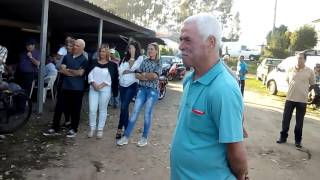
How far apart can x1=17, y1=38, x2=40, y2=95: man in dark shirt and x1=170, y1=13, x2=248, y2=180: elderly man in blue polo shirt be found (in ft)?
27.2

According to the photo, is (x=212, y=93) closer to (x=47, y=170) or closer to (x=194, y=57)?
(x=194, y=57)

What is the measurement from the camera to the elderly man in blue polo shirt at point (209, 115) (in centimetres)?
213

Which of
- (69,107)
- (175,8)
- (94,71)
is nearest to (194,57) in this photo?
(94,71)

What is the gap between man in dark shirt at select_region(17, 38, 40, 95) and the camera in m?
9.95

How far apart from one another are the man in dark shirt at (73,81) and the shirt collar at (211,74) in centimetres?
567

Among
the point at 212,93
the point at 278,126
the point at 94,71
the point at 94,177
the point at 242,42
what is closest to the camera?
the point at 212,93

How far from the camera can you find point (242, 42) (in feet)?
215

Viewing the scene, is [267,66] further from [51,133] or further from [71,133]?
[51,133]

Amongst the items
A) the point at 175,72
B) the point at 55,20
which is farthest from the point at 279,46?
the point at 55,20

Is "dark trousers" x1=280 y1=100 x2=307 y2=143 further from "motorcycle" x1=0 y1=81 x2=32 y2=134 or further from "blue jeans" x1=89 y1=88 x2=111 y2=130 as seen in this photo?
"motorcycle" x1=0 y1=81 x2=32 y2=134

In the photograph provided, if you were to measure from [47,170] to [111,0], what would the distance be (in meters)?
64.4

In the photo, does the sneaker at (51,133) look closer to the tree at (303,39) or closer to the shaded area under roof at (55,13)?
the shaded area under roof at (55,13)

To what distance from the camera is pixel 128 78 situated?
746 cm

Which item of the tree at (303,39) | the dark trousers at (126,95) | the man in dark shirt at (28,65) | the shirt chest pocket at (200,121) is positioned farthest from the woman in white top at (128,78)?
the tree at (303,39)
